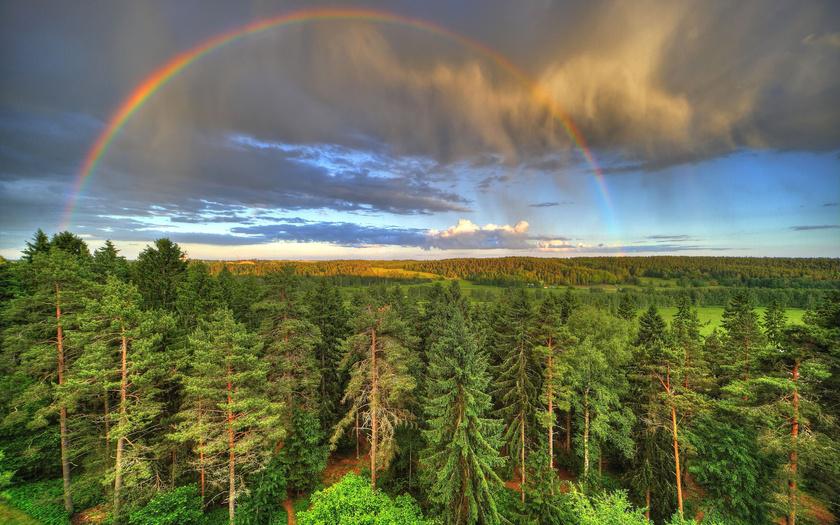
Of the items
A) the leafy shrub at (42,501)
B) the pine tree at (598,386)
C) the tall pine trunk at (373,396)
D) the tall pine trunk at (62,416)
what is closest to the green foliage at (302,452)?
the tall pine trunk at (373,396)

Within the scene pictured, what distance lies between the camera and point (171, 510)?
19609 mm

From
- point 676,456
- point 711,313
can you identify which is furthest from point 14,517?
point 711,313

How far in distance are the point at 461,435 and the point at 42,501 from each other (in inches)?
1083

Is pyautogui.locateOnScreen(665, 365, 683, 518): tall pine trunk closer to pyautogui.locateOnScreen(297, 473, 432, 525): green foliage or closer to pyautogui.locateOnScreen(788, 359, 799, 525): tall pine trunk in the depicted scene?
pyautogui.locateOnScreen(788, 359, 799, 525): tall pine trunk

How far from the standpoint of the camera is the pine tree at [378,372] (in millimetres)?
21578

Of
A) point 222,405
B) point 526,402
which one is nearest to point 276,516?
point 222,405

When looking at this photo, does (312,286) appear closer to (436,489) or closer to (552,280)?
(436,489)

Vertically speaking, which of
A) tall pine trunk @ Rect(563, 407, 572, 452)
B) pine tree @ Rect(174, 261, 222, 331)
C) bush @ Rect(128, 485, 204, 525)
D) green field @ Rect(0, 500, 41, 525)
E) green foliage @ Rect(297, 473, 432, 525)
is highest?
pine tree @ Rect(174, 261, 222, 331)

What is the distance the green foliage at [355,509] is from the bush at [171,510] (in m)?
7.85

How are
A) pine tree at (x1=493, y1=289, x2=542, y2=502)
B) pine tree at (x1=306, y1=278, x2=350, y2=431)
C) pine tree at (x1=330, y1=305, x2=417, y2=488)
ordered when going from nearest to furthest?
pine tree at (x1=330, y1=305, x2=417, y2=488)
pine tree at (x1=493, y1=289, x2=542, y2=502)
pine tree at (x1=306, y1=278, x2=350, y2=431)

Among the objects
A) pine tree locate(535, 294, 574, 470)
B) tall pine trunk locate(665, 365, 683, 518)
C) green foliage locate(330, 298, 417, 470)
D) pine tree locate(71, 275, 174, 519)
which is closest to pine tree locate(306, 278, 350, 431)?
green foliage locate(330, 298, 417, 470)

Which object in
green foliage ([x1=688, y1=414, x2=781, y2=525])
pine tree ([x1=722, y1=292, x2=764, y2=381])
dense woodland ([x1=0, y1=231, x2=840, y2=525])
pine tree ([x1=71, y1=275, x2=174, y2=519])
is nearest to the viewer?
dense woodland ([x1=0, y1=231, x2=840, y2=525])

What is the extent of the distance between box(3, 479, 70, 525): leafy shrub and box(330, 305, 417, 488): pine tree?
17.1 meters

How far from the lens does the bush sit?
18.6 meters
